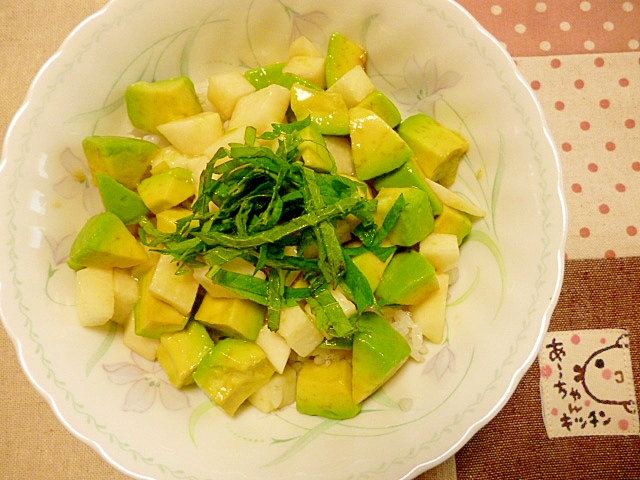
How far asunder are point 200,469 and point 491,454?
855mm

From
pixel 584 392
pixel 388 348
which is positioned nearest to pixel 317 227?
pixel 388 348

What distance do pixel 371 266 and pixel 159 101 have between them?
717 mm

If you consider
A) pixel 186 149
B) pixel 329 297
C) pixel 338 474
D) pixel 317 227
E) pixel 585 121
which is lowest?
pixel 338 474

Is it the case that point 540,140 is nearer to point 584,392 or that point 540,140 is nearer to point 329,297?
point 329,297

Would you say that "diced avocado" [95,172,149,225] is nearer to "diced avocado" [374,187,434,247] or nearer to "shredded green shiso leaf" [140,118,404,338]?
"shredded green shiso leaf" [140,118,404,338]

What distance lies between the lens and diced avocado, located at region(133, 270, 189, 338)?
49.3 inches

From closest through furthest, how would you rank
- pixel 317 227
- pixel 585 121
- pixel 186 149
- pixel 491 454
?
1. pixel 317 227
2. pixel 186 149
3. pixel 491 454
4. pixel 585 121

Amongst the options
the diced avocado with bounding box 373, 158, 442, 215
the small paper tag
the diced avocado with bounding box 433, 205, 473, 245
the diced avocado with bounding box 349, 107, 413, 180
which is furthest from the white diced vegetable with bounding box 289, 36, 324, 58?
the small paper tag

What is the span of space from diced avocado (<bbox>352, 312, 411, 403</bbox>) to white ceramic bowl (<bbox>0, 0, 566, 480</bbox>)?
13 centimetres

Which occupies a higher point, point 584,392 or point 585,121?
point 585,121

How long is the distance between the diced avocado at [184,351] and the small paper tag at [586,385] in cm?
102

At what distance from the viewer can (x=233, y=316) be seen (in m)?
1.24

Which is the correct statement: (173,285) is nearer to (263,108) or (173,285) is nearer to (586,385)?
(263,108)

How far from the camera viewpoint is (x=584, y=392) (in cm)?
154
